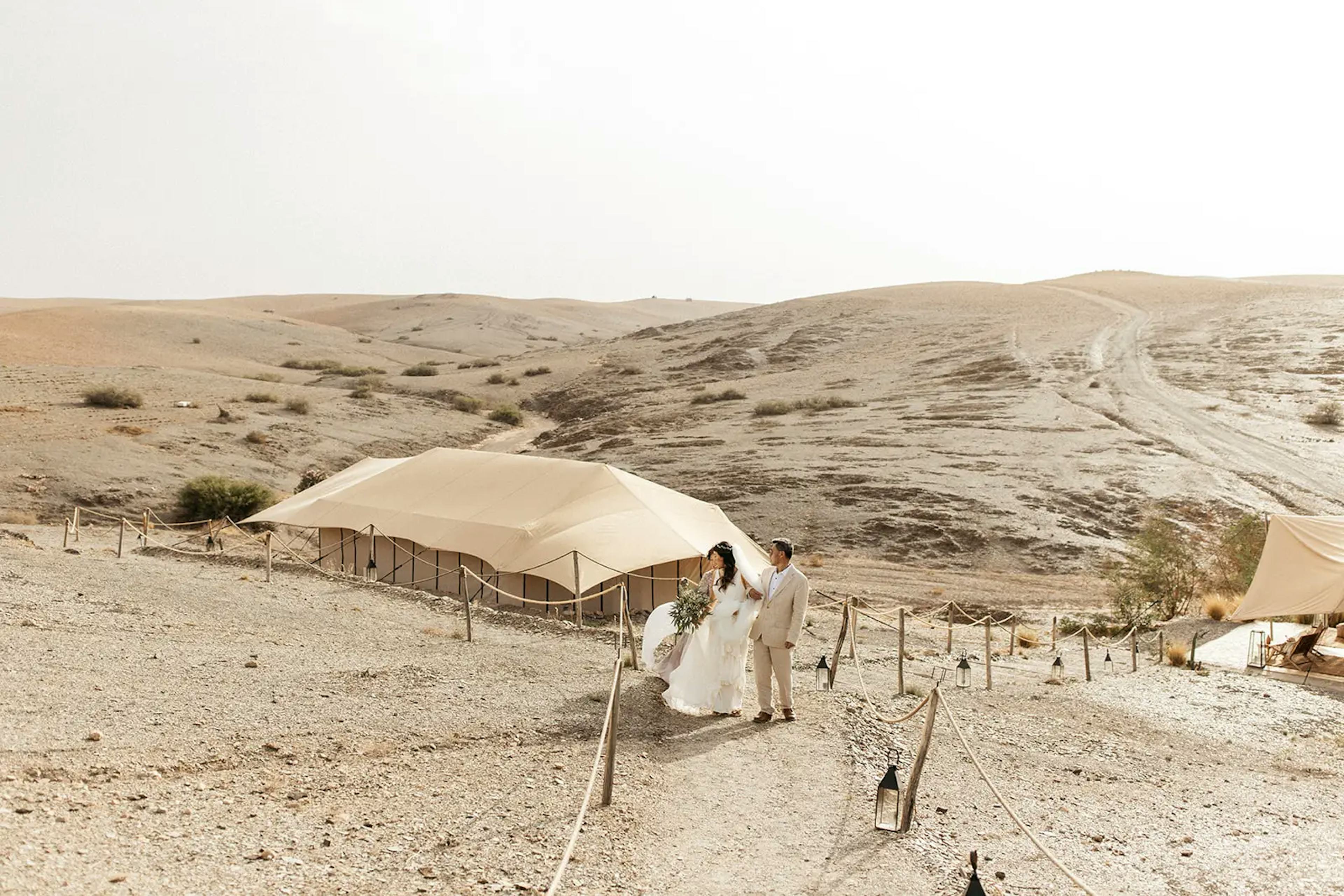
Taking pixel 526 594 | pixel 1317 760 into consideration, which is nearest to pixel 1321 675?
pixel 1317 760

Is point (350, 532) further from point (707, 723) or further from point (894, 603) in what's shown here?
point (707, 723)

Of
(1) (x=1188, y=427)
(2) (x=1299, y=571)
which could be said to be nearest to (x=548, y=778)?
(2) (x=1299, y=571)

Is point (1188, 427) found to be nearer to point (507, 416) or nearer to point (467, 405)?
point (507, 416)

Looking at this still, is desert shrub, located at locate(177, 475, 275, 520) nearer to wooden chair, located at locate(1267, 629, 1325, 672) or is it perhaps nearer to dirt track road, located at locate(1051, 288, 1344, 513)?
wooden chair, located at locate(1267, 629, 1325, 672)

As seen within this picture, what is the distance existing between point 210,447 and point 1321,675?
33.4 m

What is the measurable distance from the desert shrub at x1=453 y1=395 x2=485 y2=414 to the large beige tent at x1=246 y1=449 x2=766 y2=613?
28.1 metres

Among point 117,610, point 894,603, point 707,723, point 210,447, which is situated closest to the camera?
point 707,723

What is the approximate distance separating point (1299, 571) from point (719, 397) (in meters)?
33.3

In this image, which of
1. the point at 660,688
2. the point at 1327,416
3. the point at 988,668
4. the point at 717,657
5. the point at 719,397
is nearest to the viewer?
the point at 717,657

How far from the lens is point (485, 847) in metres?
6.81

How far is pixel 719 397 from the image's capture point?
161ft

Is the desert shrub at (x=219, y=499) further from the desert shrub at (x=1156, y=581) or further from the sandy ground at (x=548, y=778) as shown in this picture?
the desert shrub at (x=1156, y=581)

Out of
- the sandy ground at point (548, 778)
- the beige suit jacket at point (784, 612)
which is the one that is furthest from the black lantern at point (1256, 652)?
the beige suit jacket at point (784, 612)

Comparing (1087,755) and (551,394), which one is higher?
(551,394)
